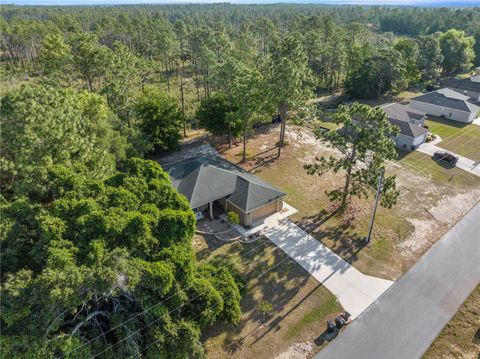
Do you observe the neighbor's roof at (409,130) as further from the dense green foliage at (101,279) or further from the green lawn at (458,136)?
the dense green foliage at (101,279)

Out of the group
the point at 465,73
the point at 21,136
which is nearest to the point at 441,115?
the point at 465,73

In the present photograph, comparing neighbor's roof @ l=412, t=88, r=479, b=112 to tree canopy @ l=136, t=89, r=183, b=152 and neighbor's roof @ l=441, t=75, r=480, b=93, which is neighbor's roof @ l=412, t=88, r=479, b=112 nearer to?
neighbor's roof @ l=441, t=75, r=480, b=93

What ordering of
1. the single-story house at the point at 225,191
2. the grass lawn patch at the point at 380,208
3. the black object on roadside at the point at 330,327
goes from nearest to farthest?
the black object on roadside at the point at 330,327, the grass lawn patch at the point at 380,208, the single-story house at the point at 225,191

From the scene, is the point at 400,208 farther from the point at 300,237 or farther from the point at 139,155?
the point at 139,155

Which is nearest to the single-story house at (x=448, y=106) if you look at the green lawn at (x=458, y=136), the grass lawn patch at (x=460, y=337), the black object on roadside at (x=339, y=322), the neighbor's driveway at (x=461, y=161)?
the green lawn at (x=458, y=136)

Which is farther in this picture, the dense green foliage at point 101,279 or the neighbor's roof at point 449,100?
the neighbor's roof at point 449,100

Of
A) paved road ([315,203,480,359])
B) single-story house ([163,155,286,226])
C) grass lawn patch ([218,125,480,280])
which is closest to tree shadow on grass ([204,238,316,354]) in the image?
single-story house ([163,155,286,226])

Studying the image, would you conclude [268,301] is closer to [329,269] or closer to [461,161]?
[329,269]
